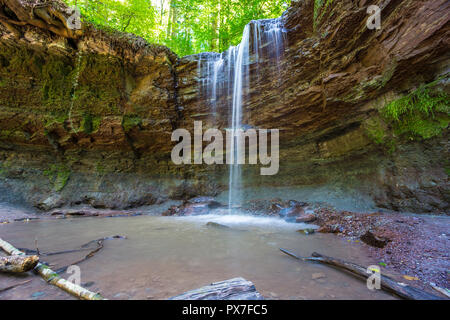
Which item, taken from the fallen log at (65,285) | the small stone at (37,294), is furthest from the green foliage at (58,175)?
the small stone at (37,294)

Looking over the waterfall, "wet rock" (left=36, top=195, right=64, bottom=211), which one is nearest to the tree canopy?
the waterfall

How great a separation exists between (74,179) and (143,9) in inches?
428

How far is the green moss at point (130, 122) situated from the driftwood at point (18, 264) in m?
8.67

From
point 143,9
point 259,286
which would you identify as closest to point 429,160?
point 259,286

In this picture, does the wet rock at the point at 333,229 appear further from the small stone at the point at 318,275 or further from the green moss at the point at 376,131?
the green moss at the point at 376,131

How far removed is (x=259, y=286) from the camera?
1.82 meters

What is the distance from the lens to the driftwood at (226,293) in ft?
4.60

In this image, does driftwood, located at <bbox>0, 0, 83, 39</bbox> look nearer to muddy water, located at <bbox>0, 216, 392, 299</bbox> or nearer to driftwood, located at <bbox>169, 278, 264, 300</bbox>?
muddy water, located at <bbox>0, 216, 392, 299</bbox>

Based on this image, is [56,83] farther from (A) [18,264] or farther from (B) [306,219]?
(B) [306,219]

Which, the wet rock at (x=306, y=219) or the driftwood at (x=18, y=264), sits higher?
the driftwood at (x=18, y=264)

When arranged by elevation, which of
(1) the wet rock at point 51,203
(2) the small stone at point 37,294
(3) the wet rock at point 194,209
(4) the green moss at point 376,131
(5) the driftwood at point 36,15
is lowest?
(3) the wet rock at point 194,209

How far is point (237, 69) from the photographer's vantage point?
9023 mm

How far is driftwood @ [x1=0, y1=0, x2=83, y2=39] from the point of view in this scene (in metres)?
6.94

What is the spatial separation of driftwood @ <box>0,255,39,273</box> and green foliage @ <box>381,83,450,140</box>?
7.93 m
